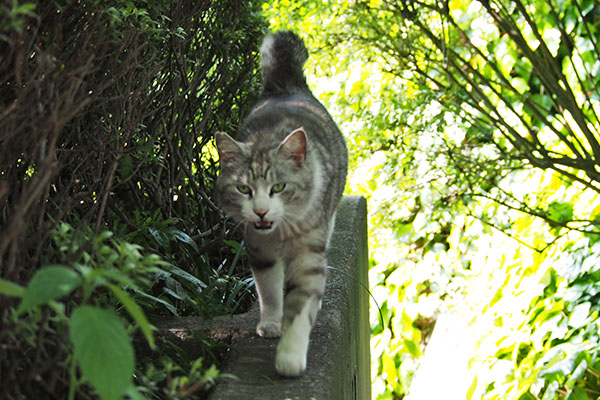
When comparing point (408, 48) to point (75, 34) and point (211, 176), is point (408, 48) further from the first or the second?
point (75, 34)

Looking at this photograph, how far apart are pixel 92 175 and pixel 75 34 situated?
60 centimetres

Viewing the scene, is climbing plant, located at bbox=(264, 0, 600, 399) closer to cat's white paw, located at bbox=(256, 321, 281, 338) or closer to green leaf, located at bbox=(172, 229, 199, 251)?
green leaf, located at bbox=(172, 229, 199, 251)

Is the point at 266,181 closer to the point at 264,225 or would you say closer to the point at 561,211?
the point at 264,225

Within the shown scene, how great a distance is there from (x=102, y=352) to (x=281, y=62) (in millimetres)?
2681

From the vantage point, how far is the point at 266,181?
252 centimetres

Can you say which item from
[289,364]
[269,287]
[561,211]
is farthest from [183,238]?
[561,211]

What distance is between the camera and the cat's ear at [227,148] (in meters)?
2.58

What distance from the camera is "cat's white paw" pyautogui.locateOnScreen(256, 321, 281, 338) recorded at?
2441mm

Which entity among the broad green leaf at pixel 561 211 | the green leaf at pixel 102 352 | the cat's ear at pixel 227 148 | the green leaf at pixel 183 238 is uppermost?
the broad green leaf at pixel 561 211

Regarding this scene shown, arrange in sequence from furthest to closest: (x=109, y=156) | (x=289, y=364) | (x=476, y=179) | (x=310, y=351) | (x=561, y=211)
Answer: (x=561, y=211) < (x=476, y=179) < (x=109, y=156) < (x=310, y=351) < (x=289, y=364)

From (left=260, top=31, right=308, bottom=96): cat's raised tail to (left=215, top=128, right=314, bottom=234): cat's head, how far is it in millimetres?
1001

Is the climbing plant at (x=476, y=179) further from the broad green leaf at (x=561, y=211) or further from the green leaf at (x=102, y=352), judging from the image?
the green leaf at (x=102, y=352)

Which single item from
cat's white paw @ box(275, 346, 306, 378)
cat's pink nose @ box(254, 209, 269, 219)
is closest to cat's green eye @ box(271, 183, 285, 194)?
cat's pink nose @ box(254, 209, 269, 219)

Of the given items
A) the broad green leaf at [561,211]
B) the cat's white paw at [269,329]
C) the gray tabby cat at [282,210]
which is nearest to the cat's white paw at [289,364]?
the gray tabby cat at [282,210]
